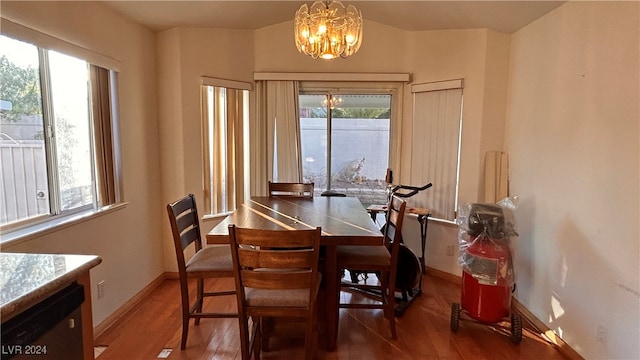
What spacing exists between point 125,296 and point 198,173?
48.9 inches

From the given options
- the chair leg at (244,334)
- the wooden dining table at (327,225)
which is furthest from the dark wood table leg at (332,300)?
the chair leg at (244,334)

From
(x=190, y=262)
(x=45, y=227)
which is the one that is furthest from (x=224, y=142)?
(x=45, y=227)

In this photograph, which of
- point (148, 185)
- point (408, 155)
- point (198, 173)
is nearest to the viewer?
point (148, 185)

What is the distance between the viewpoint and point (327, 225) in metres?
2.22

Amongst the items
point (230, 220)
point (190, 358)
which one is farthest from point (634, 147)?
point (190, 358)

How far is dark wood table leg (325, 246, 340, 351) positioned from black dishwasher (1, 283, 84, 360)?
1.40 m

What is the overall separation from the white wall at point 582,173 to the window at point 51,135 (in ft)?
10.7

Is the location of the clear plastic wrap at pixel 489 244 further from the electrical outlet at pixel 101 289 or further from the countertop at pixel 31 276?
the electrical outlet at pixel 101 289

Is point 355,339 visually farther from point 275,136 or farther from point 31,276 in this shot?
point 275,136

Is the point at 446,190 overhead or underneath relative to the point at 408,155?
underneath

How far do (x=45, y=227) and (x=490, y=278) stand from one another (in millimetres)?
2782

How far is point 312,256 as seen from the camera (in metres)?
1.77

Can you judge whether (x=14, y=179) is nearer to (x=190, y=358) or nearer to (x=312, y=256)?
(x=190, y=358)

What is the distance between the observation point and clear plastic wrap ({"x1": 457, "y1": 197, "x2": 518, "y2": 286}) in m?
2.37
